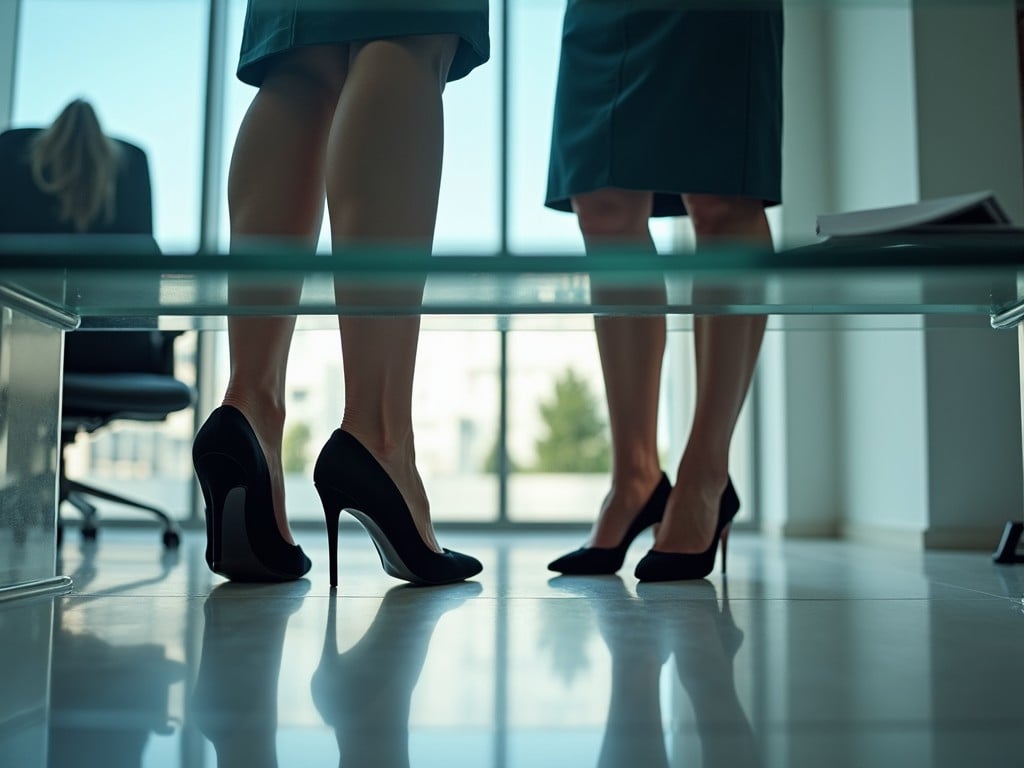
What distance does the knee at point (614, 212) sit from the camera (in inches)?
53.4

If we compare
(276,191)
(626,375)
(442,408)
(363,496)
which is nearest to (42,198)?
(442,408)

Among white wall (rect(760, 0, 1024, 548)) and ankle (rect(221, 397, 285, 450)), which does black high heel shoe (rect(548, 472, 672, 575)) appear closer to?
ankle (rect(221, 397, 285, 450))

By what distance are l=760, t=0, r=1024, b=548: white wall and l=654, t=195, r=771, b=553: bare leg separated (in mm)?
999

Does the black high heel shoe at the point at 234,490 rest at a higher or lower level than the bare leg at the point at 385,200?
lower

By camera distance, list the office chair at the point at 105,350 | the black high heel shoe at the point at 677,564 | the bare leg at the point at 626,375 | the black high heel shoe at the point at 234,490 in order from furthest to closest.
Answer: the office chair at the point at 105,350
the bare leg at the point at 626,375
the black high heel shoe at the point at 677,564
the black high heel shoe at the point at 234,490

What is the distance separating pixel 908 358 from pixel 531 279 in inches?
77.5

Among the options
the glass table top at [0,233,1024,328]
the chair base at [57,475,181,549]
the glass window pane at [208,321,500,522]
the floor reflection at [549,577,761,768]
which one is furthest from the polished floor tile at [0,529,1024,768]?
the glass window pane at [208,321,500,522]

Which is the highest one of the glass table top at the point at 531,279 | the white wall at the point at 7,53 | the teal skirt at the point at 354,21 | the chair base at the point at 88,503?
the white wall at the point at 7,53

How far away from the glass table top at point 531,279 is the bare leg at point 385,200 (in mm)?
109

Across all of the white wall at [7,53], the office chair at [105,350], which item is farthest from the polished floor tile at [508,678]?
the white wall at [7,53]

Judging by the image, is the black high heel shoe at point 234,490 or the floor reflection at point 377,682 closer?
the floor reflection at point 377,682

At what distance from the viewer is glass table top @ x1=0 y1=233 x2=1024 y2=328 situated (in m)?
0.49

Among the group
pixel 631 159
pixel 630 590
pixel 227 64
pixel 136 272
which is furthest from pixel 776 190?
pixel 227 64

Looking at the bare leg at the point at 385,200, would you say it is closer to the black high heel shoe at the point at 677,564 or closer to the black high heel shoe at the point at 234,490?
the black high heel shoe at the point at 234,490
